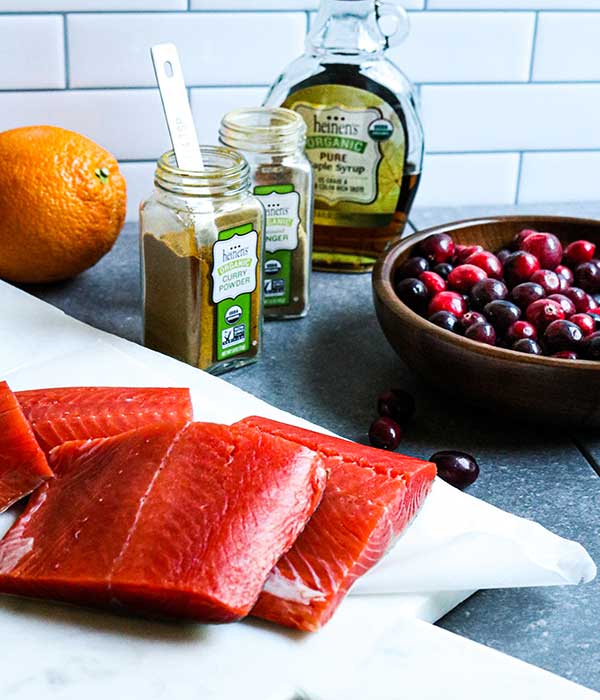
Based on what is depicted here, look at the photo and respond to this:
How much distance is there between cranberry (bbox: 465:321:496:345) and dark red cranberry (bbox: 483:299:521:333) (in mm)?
29

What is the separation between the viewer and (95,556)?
814mm

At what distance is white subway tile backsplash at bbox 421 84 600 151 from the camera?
1.74 metres

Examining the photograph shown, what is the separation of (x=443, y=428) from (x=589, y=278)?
27cm

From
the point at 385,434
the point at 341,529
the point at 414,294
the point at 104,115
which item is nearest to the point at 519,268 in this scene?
the point at 414,294

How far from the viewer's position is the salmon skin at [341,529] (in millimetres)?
814

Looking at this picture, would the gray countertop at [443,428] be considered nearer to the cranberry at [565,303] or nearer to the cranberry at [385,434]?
the cranberry at [385,434]

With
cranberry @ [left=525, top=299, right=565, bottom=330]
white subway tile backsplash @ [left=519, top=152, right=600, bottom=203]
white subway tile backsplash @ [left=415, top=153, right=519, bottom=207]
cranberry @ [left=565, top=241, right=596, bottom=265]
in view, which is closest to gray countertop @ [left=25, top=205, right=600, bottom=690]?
cranberry @ [left=525, top=299, right=565, bottom=330]

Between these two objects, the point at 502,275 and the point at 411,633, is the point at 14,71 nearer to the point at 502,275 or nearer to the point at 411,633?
the point at 502,275

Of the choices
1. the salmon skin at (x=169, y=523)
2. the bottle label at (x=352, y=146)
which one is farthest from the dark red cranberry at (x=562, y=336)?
the bottle label at (x=352, y=146)

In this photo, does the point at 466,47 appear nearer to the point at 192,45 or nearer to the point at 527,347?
the point at 192,45

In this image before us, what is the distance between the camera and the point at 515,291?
1188 millimetres

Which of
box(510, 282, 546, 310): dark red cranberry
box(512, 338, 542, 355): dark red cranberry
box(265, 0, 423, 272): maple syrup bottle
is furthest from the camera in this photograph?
box(265, 0, 423, 272): maple syrup bottle

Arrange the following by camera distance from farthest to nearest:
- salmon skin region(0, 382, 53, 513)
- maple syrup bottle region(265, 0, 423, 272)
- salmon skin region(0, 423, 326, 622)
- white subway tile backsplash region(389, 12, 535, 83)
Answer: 1. white subway tile backsplash region(389, 12, 535, 83)
2. maple syrup bottle region(265, 0, 423, 272)
3. salmon skin region(0, 382, 53, 513)
4. salmon skin region(0, 423, 326, 622)

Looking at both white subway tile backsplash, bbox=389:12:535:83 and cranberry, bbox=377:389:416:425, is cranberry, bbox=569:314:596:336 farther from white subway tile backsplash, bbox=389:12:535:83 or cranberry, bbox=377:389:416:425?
white subway tile backsplash, bbox=389:12:535:83
